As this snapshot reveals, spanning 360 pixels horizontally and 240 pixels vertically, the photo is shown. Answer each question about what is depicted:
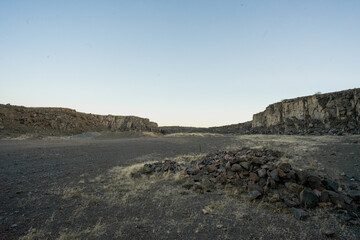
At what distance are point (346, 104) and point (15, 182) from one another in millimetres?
32026

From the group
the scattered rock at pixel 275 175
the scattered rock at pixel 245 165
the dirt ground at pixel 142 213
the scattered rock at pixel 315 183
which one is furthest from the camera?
the scattered rock at pixel 245 165

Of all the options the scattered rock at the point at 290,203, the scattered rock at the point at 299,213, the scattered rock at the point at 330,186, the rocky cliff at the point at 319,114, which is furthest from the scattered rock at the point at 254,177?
the rocky cliff at the point at 319,114

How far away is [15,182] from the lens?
7301mm

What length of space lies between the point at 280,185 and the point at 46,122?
134 feet

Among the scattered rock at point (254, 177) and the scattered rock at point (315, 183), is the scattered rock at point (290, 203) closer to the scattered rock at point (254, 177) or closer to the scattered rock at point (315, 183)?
the scattered rock at point (315, 183)

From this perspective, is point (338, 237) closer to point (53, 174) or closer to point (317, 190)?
point (317, 190)

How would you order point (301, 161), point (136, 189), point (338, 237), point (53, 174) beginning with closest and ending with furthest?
point (338, 237)
point (136, 189)
point (53, 174)
point (301, 161)

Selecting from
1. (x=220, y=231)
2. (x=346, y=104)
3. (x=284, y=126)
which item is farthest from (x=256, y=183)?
(x=284, y=126)

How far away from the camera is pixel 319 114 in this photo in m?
26.3

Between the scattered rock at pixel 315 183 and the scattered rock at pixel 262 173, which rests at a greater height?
the scattered rock at pixel 262 173

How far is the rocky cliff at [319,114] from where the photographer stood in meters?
22.8

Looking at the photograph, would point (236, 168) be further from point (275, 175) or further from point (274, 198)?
point (274, 198)

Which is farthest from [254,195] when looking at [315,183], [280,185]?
[315,183]

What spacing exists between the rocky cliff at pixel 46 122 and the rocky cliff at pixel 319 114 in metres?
37.9
